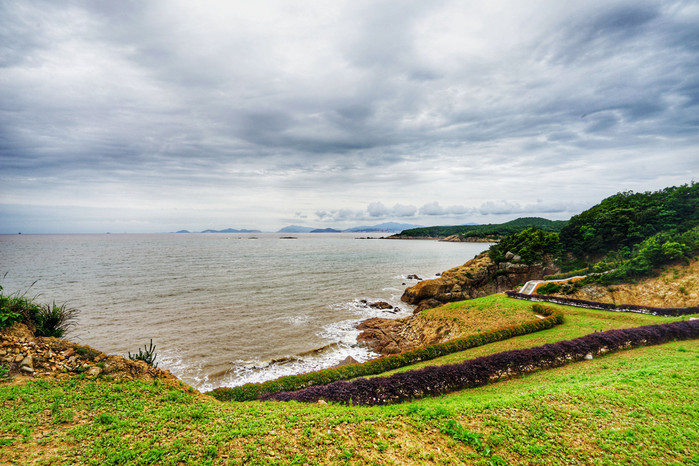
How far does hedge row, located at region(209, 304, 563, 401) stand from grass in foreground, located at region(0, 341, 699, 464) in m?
3.75

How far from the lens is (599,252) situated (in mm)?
42656

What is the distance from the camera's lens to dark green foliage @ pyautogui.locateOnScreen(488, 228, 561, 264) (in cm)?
4703

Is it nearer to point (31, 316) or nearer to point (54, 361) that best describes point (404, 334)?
point (54, 361)

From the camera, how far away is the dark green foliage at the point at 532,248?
1852 inches

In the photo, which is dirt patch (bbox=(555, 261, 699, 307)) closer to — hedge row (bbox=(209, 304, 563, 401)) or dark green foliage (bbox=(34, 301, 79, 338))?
hedge row (bbox=(209, 304, 563, 401))

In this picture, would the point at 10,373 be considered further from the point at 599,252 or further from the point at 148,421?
the point at 599,252

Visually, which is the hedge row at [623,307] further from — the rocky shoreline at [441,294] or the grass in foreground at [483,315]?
the rocky shoreline at [441,294]

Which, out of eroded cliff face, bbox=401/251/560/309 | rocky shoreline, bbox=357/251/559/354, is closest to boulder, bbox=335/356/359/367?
rocky shoreline, bbox=357/251/559/354

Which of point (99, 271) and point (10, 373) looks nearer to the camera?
point (10, 373)

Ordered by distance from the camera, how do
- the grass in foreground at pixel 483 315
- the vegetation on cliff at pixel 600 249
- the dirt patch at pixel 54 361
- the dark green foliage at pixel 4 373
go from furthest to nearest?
the vegetation on cliff at pixel 600 249, the grass in foreground at pixel 483 315, the dirt patch at pixel 54 361, the dark green foliage at pixel 4 373

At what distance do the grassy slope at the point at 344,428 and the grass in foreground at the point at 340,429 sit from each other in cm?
3

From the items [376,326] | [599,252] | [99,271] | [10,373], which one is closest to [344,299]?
[376,326]

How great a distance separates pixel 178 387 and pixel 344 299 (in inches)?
1230

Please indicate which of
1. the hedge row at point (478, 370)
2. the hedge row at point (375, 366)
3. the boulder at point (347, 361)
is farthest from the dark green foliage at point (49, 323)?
the boulder at point (347, 361)
